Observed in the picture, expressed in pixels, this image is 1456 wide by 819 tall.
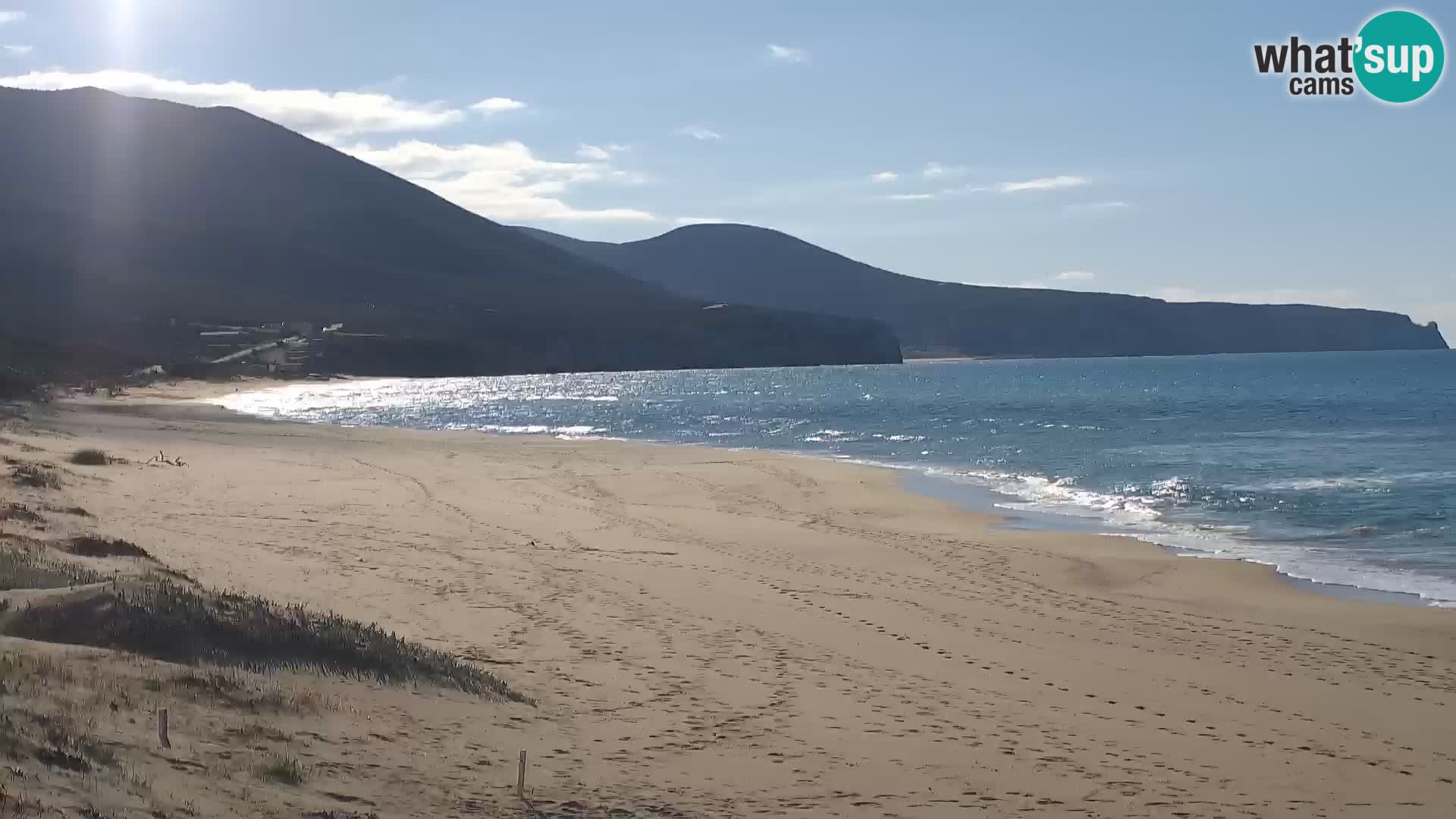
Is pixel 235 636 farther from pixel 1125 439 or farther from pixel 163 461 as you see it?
pixel 1125 439

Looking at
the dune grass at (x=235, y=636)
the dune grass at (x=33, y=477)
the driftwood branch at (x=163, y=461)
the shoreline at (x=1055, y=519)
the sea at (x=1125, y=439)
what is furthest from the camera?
the driftwood branch at (x=163, y=461)

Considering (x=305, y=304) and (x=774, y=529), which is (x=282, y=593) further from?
(x=305, y=304)

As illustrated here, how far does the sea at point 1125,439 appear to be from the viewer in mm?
22906

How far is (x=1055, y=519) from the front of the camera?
25.3 m

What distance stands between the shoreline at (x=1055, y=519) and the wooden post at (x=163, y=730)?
15.3m

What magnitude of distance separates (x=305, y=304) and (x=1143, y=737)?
175658 millimetres

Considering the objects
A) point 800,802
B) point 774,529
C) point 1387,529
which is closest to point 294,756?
point 800,802

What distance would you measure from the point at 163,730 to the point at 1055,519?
20800mm

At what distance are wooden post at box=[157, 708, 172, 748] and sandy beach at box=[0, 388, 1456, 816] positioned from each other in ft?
2.89

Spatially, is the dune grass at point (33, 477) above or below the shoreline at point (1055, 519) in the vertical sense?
above

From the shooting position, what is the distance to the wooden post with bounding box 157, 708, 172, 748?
7.12 metres

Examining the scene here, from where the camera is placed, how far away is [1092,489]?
31.0 meters

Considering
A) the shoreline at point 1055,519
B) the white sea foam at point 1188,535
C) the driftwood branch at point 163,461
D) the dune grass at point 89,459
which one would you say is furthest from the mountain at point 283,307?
the white sea foam at point 1188,535

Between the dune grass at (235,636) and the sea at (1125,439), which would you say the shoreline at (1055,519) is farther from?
the dune grass at (235,636)
